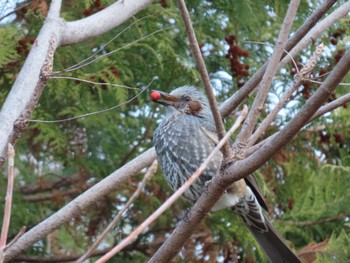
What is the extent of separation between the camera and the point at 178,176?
4.03 meters

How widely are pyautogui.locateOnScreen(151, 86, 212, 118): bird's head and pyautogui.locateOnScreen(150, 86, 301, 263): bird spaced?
0.01m

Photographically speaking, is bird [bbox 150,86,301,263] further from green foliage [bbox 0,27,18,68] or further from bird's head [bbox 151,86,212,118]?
green foliage [bbox 0,27,18,68]

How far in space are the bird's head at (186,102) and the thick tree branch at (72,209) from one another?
1.65 ft

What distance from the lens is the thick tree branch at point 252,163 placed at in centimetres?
247

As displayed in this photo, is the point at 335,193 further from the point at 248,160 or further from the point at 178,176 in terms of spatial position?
the point at 248,160

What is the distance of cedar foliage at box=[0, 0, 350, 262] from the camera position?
5062 mm

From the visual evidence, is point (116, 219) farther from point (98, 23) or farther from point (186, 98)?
point (186, 98)

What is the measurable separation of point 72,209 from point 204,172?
2.30 ft

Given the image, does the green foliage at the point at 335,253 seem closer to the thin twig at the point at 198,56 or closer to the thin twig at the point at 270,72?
the thin twig at the point at 270,72

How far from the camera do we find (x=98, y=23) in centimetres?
407

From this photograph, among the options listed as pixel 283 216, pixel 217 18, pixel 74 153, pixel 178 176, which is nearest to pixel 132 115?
pixel 74 153

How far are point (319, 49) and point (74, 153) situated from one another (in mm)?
3220

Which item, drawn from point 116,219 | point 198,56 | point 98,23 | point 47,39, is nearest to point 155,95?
point 98,23

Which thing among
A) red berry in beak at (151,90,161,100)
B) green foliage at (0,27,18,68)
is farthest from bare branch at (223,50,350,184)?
green foliage at (0,27,18,68)
